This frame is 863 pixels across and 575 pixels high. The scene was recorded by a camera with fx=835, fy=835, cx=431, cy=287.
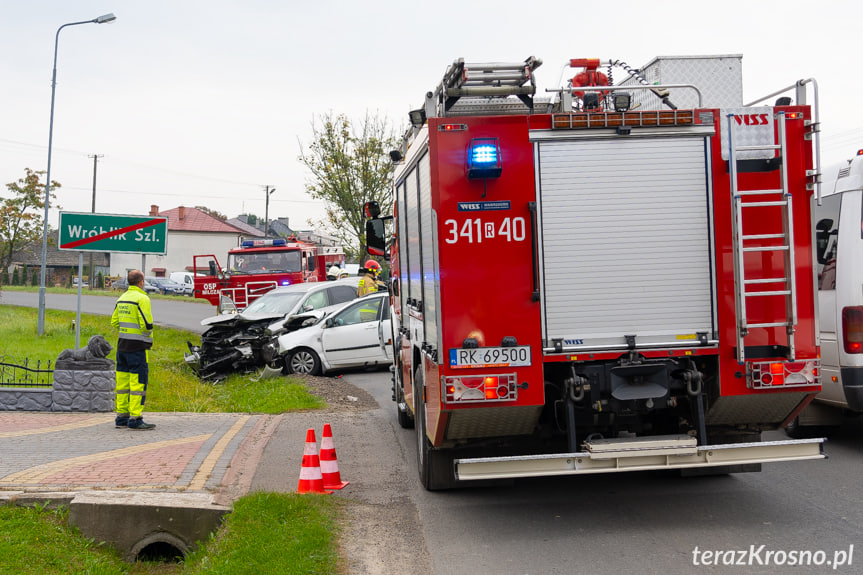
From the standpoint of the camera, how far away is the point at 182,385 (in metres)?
14.1

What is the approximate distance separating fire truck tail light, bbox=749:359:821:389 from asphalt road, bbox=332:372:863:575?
1.02m

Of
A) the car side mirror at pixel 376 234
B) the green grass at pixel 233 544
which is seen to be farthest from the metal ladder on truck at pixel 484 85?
the car side mirror at pixel 376 234

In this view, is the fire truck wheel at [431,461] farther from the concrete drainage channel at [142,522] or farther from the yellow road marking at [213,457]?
the yellow road marking at [213,457]

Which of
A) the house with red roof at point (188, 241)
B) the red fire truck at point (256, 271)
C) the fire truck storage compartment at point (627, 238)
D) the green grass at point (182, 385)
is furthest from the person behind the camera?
the house with red roof at point (188, 241)

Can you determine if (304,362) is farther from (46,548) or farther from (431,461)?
(46,548)

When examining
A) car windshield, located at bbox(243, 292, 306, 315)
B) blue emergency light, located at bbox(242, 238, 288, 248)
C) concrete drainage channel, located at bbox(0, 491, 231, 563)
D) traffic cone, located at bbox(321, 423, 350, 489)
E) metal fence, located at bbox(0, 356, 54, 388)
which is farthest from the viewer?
blue emergency light, located at bbox(242, 238, 288, 248)

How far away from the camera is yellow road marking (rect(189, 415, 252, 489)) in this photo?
23.5ft

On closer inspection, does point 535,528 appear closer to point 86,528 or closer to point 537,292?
point 537,292

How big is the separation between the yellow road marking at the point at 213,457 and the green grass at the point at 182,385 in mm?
1549

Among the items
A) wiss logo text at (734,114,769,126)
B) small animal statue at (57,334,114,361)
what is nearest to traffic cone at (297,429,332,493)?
wiss logo text at (734,114,769,126)

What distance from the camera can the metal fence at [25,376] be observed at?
37.7 ft

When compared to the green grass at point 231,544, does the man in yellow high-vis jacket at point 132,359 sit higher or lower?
higher

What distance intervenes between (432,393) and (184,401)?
755 centimetres

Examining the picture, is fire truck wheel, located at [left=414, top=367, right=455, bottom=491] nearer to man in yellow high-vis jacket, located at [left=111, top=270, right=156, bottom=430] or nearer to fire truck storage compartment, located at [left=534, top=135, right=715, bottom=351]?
fire truck storage compartment, located at [left=534, top=135, right=715, bottom=351]
